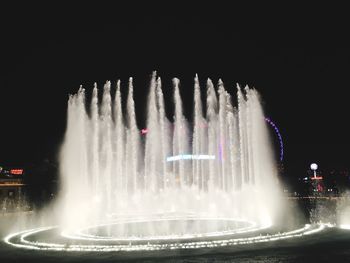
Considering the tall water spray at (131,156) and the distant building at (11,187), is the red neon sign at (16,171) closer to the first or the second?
the distant building at (11,187)

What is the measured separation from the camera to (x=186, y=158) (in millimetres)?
110062

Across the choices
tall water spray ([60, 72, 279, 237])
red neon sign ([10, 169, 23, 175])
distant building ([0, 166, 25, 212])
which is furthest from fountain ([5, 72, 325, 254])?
red neon sign ([10, 169, 23, 175])

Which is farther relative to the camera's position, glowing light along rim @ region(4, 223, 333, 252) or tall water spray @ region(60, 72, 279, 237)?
tall water spray @ region(60, 72, 279, 237)

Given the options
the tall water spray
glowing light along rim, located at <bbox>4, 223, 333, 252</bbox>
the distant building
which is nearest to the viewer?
glowing light along rim, located at <bbox>4, 223, 333, 252</bbox>

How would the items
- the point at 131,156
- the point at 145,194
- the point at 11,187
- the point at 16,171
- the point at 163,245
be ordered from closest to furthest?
the point at 163,245, the point at 131,156, the point at 145,194, the point at 11,187, the point at 16,171

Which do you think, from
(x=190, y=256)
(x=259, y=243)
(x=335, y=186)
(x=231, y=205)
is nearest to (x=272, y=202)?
(x=231, y=205)

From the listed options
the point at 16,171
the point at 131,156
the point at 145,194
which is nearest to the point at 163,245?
the point at 131,156

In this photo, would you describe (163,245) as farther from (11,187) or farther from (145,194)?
(11,187)

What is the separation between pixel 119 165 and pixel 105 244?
3297 cm

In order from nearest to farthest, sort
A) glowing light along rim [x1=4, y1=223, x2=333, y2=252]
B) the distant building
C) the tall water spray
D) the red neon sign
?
glowing light along rim [x1=4, y1=223, x2=333, y2=252]
the tall water spray
the distant building
the red neon sign

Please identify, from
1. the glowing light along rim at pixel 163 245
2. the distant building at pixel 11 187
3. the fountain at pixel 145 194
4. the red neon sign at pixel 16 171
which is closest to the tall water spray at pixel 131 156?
the fountain at pixel 145 194

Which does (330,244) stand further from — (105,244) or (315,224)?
(105,244)

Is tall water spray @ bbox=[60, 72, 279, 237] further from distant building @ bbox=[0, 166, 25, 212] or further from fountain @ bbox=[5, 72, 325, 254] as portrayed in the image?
distant building @ bbox=[0, 166, 25, 212]

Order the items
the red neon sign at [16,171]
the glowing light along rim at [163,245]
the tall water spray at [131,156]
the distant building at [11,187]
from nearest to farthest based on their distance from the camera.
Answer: the glowing light along rim at [163,245] < the tall water spray at [131,156] < the distant building at [11,187] < the red neon sign at [16,171]
